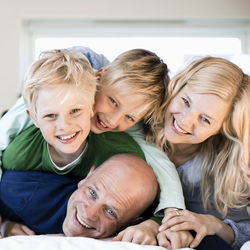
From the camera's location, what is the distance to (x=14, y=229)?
981 millimetres

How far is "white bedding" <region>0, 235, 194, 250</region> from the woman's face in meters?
0.43

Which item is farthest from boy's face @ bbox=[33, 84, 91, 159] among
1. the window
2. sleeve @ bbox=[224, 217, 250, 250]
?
the window

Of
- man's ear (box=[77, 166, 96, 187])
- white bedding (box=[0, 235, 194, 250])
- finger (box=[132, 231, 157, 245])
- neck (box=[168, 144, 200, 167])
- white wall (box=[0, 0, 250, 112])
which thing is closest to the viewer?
white bedding (box=[0, 235, 194, 250])

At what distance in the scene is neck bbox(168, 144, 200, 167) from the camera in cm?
119

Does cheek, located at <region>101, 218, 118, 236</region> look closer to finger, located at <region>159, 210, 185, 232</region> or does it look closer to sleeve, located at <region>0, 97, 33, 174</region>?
finger, located at <region>159, 210, 185, 232</region>

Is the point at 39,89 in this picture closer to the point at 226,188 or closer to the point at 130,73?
the point at 130,73

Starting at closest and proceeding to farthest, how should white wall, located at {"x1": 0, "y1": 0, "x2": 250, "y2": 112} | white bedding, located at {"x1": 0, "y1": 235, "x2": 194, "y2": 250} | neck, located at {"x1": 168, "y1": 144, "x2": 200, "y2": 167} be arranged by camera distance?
white bedding, located at {"x1": 0, "y1": 235, "x2": 194, "y2": 250}
neck, located at {"x1": 168, "y1": 144, "x2": 200, "y2": 167}
white wall, located at {"x1": 0, "y1": 0, "x2": 250, "y2": 112}

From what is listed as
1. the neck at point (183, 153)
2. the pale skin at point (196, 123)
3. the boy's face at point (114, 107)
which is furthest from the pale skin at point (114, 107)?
the neck at point (183, 153)

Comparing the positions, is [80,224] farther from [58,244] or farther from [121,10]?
[121,10]

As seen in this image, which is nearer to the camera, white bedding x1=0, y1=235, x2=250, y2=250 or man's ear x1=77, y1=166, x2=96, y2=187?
white bedding x1=0, y1=235, x2=250, y2=250

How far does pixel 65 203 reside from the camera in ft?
3.15

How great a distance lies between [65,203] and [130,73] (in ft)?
1.28

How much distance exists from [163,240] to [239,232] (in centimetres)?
A: 28

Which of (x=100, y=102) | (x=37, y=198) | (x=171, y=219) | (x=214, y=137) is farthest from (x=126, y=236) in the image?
(x=214, y=137)
